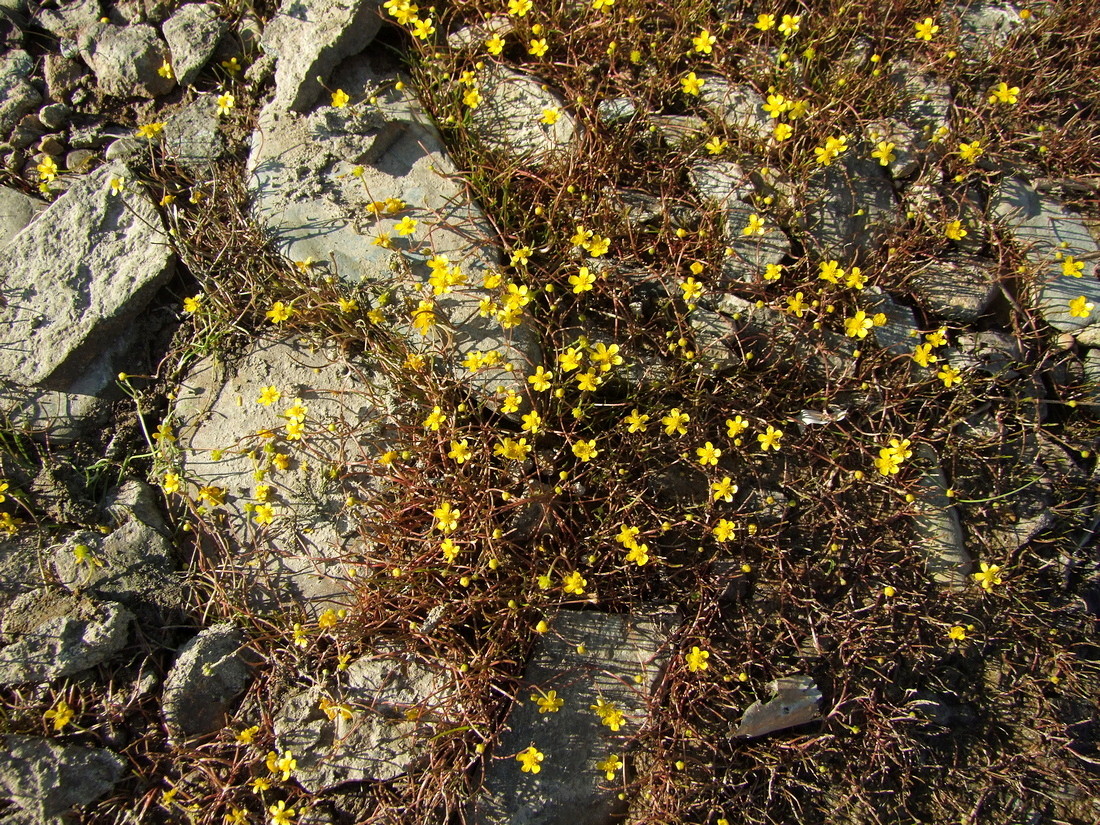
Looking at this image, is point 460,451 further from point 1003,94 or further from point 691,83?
point 1003,94

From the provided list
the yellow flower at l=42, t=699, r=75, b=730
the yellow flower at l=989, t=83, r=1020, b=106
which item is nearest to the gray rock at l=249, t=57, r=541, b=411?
the yellow flower at l=42, t=699, r=75, b=730

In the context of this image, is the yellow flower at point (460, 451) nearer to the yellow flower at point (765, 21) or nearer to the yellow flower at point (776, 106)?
the yellow flower at point (776, 106)

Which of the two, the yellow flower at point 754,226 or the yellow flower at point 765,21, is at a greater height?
the yellow flower at point 765,21

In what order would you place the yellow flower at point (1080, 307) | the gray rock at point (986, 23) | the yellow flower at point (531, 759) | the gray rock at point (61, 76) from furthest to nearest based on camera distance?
the gray rock at point (986, 23)
the gray rock at point (61, 76)
the yellow flower at point (1080, 307)
the yellow flower at point (531, 759)

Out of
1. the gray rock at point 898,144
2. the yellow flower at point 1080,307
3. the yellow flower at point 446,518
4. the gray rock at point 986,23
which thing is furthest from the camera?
the gray rock at point 986,23

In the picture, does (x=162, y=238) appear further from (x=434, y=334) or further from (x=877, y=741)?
(x=877, y=741)

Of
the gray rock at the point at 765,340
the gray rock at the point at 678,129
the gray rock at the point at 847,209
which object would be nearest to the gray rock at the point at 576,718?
the gray rock at the point at 765,340

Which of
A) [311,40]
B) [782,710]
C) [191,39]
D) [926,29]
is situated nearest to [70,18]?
[191,39]
